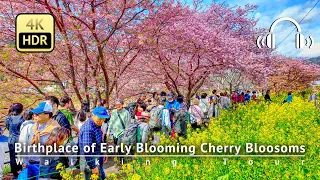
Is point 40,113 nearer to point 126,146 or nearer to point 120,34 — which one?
point 126,146

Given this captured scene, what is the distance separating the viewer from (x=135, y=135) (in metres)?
5.16

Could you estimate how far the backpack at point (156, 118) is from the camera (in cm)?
674

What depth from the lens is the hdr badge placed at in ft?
14.1

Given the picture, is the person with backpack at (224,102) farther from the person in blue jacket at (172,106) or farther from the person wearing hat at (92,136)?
the person wearing hat at (92,136)

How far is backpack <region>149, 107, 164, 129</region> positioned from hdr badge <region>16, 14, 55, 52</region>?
3.07 meters

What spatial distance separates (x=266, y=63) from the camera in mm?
20172

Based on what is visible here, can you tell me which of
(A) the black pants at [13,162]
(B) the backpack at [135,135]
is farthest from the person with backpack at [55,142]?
(A) the black pants at [13,162]

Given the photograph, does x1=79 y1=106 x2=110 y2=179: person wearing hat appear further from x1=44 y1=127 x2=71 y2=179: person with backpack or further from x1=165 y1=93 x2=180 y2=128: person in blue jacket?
x1=165 y1=93 x2=180 y2=128: person in blue jacket

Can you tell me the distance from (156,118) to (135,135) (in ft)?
5.47

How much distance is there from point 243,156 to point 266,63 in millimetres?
17176

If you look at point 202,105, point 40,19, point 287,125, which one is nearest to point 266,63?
point 202,105

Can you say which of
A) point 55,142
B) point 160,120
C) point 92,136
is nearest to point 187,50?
point 160,120

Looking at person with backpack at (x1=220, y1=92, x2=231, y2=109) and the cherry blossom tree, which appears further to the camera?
person with backpack at (x1=220, y1=92, x2=231, y2=109)

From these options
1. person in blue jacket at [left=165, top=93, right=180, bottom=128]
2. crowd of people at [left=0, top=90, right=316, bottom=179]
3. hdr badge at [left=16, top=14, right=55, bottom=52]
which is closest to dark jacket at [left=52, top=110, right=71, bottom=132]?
crowd of people at [left=0, top=90, right=316, bottom=179]
